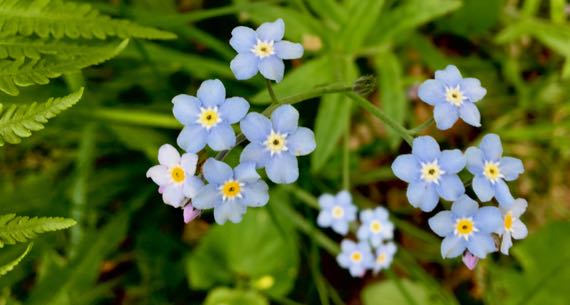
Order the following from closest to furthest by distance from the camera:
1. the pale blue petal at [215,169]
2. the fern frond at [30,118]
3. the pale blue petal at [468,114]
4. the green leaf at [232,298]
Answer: the pale blue petal at [215,169] → the pale blue petal at [468,114] → the fern frond at [30,118] → the green leaf at [232,298]

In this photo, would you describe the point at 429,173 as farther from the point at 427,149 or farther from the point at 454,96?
the point at 454,96

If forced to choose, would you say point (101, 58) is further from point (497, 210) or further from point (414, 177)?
point (497, 210)

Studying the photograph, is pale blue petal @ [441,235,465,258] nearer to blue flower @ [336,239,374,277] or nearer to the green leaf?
blue flower @ [336,239,374,277]

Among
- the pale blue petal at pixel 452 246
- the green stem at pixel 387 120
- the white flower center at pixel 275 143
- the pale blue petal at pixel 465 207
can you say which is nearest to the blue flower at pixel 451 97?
the green stem at pixel 387 120

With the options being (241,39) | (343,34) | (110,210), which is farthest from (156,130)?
(241,39)

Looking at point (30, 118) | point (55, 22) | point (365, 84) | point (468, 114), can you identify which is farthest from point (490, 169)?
point (55, 22)

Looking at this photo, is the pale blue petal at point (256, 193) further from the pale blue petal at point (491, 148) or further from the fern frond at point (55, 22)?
the fern frond at point (55, 22)
